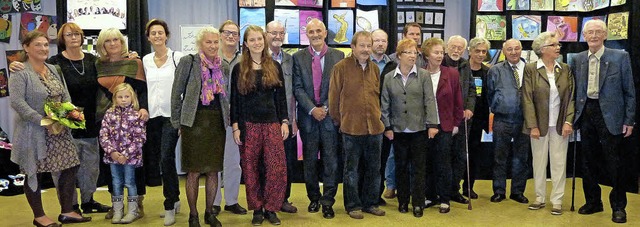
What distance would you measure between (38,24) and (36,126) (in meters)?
2.24

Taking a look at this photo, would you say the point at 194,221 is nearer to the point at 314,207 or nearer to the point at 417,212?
the point at 314,207

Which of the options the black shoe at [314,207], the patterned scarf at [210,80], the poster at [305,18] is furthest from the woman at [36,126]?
the poster at [305,18]

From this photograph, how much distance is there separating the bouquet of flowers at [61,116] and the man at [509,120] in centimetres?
335

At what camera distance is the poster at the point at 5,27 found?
5.63 meters

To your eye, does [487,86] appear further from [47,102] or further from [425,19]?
[47,102]

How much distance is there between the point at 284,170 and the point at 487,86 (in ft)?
7.05

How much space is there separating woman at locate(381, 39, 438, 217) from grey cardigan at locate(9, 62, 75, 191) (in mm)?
2410

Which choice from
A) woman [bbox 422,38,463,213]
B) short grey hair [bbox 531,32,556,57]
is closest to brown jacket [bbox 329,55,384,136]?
woman [bbox 422,38,463,213]

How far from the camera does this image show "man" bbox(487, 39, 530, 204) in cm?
504

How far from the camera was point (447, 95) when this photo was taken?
4.64 m

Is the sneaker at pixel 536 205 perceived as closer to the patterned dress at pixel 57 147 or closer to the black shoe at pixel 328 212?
the black shoe at pixel 328 212

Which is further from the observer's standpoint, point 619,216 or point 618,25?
point 618,25

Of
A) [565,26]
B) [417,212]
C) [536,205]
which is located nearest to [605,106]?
[536,205]

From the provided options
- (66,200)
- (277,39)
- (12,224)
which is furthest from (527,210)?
(12,224)
